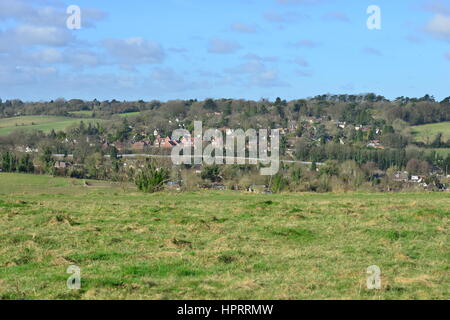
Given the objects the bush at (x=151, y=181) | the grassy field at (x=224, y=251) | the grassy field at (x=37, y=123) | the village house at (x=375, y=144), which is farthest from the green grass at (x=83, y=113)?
the grassy field at (x=224, y=251)

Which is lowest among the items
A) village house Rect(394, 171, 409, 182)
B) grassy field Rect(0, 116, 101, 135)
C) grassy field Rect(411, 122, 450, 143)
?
A: village house Rect(394, 171, 409, 182)

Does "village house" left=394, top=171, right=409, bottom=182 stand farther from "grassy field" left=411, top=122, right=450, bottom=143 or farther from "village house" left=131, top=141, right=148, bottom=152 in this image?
"village house" left=131, top=141, right=148, bottom=152

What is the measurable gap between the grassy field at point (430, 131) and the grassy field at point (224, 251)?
90.5 m

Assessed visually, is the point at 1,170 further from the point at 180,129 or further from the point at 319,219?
the point at 319,219

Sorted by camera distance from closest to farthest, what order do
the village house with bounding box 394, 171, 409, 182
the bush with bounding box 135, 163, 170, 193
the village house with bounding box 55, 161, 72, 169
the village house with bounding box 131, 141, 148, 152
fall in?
1. the bush with bounding box 135, 163, 170, 193
2. the village house with bounding box 55, 161, 72, 169
3. the village house with bounding box 394, 171, 409, 182
4. the village house with bounding box 131, 141, 148, 152

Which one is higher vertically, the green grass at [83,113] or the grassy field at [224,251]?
the green grass at [83,113]

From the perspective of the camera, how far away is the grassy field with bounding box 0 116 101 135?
373 feet

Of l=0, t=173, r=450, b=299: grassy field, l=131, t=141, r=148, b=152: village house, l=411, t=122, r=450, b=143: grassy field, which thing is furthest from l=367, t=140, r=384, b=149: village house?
l=0, t=173, r=450, b=299: grassy field

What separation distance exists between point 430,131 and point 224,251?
10658 cm

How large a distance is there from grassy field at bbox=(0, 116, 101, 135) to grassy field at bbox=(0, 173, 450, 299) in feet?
319

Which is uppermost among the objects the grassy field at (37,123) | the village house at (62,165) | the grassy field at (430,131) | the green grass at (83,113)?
the green grass at (83,113)

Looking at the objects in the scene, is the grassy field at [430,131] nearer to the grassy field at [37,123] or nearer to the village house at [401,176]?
the village house at [401,176]

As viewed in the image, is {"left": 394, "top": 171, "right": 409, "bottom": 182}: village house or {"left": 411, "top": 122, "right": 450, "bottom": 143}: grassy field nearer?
{"left": 394, "top": 171, "right": 409, "bottom": 182}: village house

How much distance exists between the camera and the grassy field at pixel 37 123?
4481 inches
